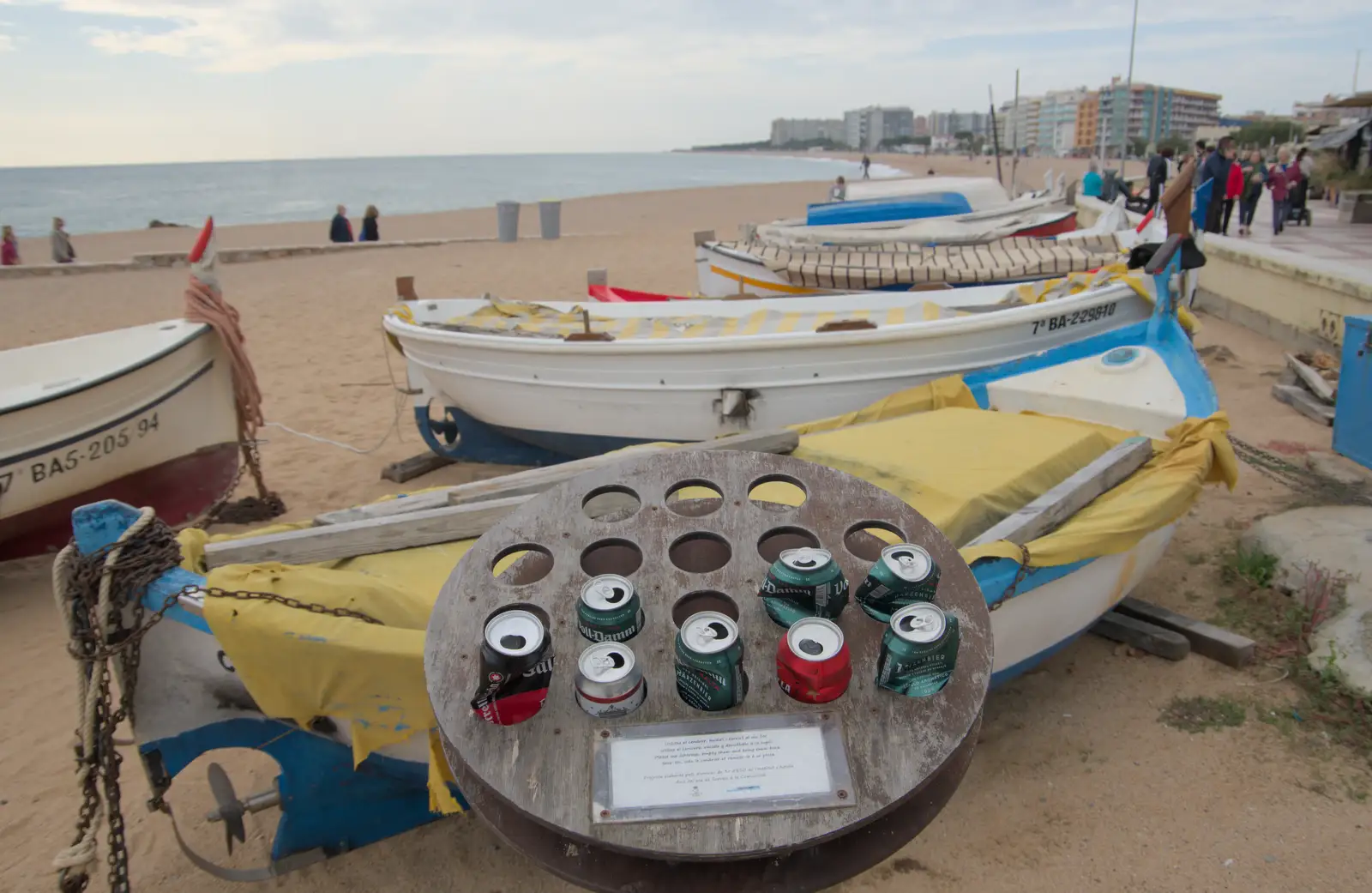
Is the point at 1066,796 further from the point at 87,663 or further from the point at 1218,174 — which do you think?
the point at 1218,174

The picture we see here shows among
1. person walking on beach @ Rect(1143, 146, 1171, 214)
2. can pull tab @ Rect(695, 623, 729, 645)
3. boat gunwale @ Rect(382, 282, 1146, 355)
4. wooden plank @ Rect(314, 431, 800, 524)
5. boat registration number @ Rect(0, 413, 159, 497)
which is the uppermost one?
person walking on beach @ Rect(1143, 146, 1171, 214)

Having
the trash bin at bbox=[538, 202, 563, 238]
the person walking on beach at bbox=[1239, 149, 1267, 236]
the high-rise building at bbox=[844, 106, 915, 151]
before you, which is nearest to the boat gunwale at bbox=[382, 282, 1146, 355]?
the person walking on beach at bbox=[1239, 149, 1267, 236]

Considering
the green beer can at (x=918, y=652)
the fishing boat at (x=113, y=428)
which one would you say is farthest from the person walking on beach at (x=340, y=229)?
the green beer can at (x=918, y=652)

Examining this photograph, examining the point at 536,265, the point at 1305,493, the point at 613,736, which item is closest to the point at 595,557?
the point at 613,736

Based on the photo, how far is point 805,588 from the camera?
1817mm

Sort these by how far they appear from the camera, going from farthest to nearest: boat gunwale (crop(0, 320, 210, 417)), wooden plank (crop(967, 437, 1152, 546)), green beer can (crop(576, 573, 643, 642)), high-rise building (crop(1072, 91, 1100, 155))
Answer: high-rise building (crop(1072, 91, 1100, 155)) < boat gunwale (crop(0, 320, 210, 417)) < wooden plank (crop(967, 437, 1152, 546)) < green beer can (crop(576, 573, 643, 642))

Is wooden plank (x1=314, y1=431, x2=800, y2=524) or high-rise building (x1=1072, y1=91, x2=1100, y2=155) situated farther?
high-rise building (x1=1072, y1=91, x2=1100, y2=155)

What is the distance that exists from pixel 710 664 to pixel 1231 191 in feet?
43.8

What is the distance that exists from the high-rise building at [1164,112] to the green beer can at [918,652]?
284ft

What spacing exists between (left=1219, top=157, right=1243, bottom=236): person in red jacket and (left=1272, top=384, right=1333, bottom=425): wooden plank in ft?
21.2

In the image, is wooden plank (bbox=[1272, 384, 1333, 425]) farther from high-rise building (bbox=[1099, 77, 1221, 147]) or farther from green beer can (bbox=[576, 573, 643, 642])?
high-rise building (bbox=[1099, 77, 1221, 147])

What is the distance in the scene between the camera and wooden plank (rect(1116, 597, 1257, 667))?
3.43m

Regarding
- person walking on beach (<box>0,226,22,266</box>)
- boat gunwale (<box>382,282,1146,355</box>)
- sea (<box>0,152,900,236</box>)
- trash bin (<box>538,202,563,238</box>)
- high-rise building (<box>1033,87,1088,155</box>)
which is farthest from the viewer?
high-rise building (<box>1033,87,1088,155</box>)

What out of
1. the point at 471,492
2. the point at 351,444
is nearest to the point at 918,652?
the point at 471,492
